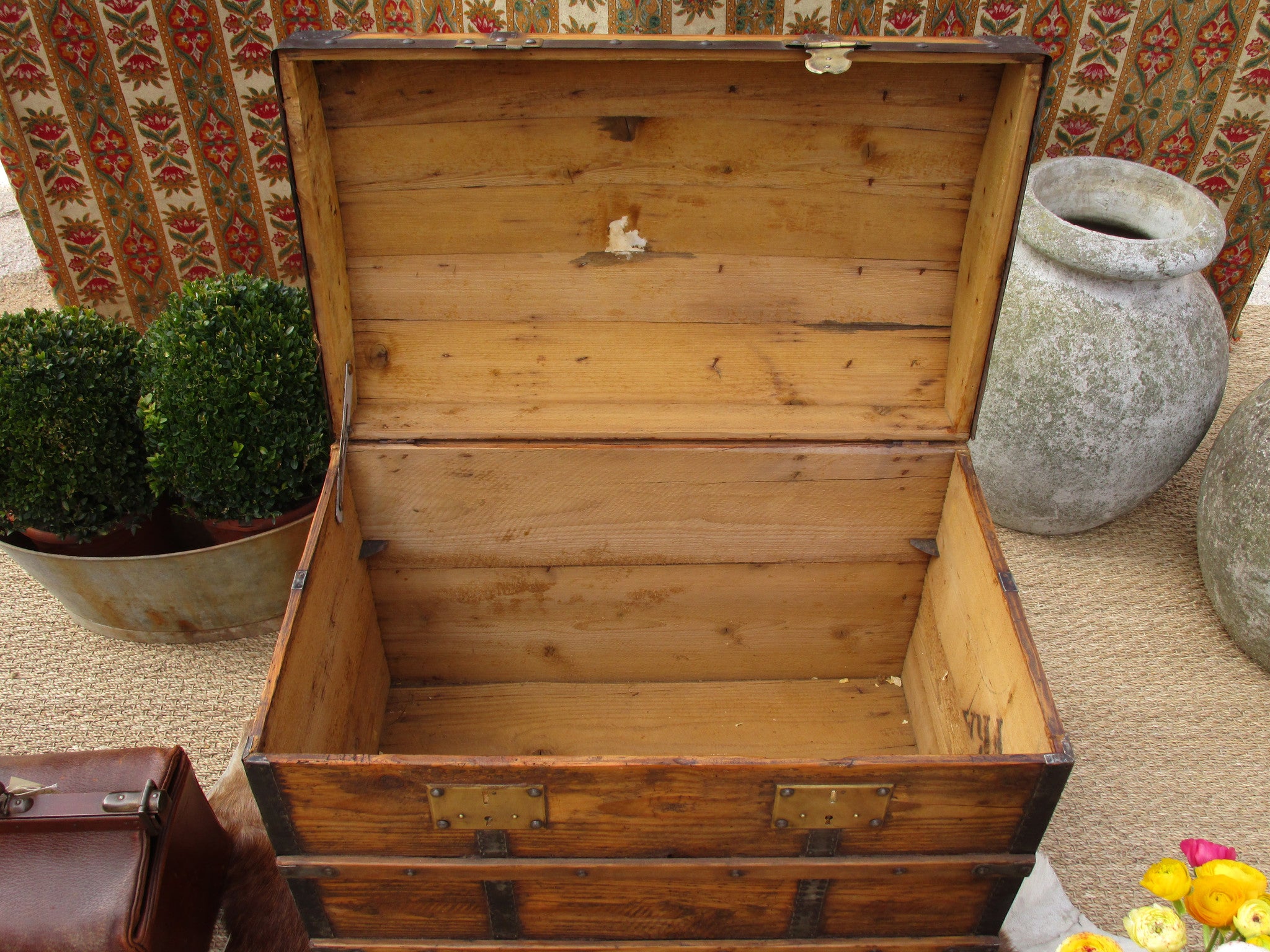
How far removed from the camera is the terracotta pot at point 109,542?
1.73 m

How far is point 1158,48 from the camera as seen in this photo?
2.24 meters

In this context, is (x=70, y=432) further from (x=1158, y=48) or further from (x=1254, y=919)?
(x=1158, y=48)

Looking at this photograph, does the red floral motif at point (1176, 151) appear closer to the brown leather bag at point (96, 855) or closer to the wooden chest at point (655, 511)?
the wooden chest at point (655, 511)

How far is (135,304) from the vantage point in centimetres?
257

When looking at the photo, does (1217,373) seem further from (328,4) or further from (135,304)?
(135,304)

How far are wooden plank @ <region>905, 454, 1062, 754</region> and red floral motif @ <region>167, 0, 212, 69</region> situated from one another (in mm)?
1946

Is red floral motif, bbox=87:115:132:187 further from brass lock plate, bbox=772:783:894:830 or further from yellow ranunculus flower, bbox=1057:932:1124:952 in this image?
yellow ranunculus flower, bbox=1057:932:1124:952

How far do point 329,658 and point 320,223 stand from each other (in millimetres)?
594

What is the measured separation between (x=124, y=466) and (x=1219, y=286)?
2.76 metres

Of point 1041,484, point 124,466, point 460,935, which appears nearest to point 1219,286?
point 1041,484

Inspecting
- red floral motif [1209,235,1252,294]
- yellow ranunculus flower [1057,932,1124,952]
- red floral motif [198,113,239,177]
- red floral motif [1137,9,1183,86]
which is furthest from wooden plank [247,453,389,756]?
red floral motif [1209,235,1252,294]

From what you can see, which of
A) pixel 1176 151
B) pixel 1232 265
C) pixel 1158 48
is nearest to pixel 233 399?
pixel 1158 48

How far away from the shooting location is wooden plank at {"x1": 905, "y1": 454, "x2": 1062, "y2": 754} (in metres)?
1.16

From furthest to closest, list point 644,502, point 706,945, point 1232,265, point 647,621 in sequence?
1. point 1232,265
2. point 647,621
3. point 644,502
4. point 706,945
